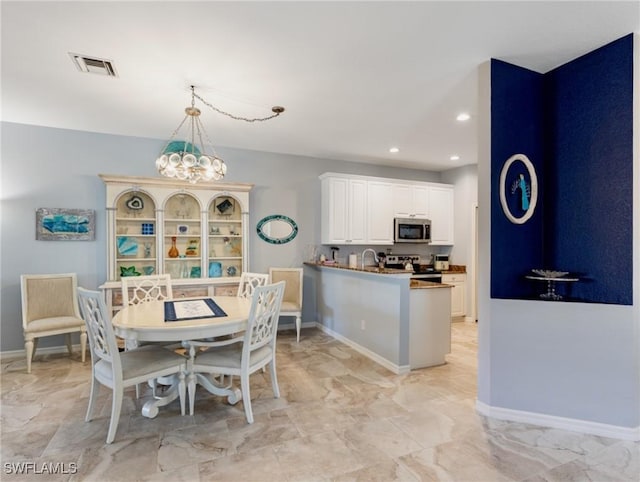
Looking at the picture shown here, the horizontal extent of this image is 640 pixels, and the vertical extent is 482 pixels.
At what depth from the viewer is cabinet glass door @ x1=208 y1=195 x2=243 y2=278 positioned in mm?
4688

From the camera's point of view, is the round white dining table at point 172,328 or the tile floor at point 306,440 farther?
the round white dining table at point 172,328

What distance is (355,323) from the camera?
165 inches

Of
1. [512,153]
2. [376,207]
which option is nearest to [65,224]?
[376,207]

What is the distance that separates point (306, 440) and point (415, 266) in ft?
13.4

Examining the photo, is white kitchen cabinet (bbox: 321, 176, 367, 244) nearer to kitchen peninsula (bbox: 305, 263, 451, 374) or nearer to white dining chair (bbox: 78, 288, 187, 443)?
kitchen peninsula (bbox: 305, 263, 451, 374)

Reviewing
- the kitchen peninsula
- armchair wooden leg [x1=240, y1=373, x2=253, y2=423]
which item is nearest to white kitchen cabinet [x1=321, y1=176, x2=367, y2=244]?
the kitchen peninsula

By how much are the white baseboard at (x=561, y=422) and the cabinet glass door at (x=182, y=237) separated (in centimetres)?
361

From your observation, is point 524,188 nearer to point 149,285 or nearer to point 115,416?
point 115,416

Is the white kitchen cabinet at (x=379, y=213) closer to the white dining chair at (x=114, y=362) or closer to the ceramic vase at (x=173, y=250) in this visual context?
the ceramic vase at (x=173, y=250)

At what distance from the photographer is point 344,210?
515cm

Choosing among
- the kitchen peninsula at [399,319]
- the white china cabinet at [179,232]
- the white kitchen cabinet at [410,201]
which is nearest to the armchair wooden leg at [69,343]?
the white china cabinet at [179,232]

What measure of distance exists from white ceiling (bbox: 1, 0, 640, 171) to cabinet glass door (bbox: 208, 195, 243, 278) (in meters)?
1.21

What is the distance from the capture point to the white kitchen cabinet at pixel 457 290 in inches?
219

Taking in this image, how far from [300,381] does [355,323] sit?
47.9 inches
